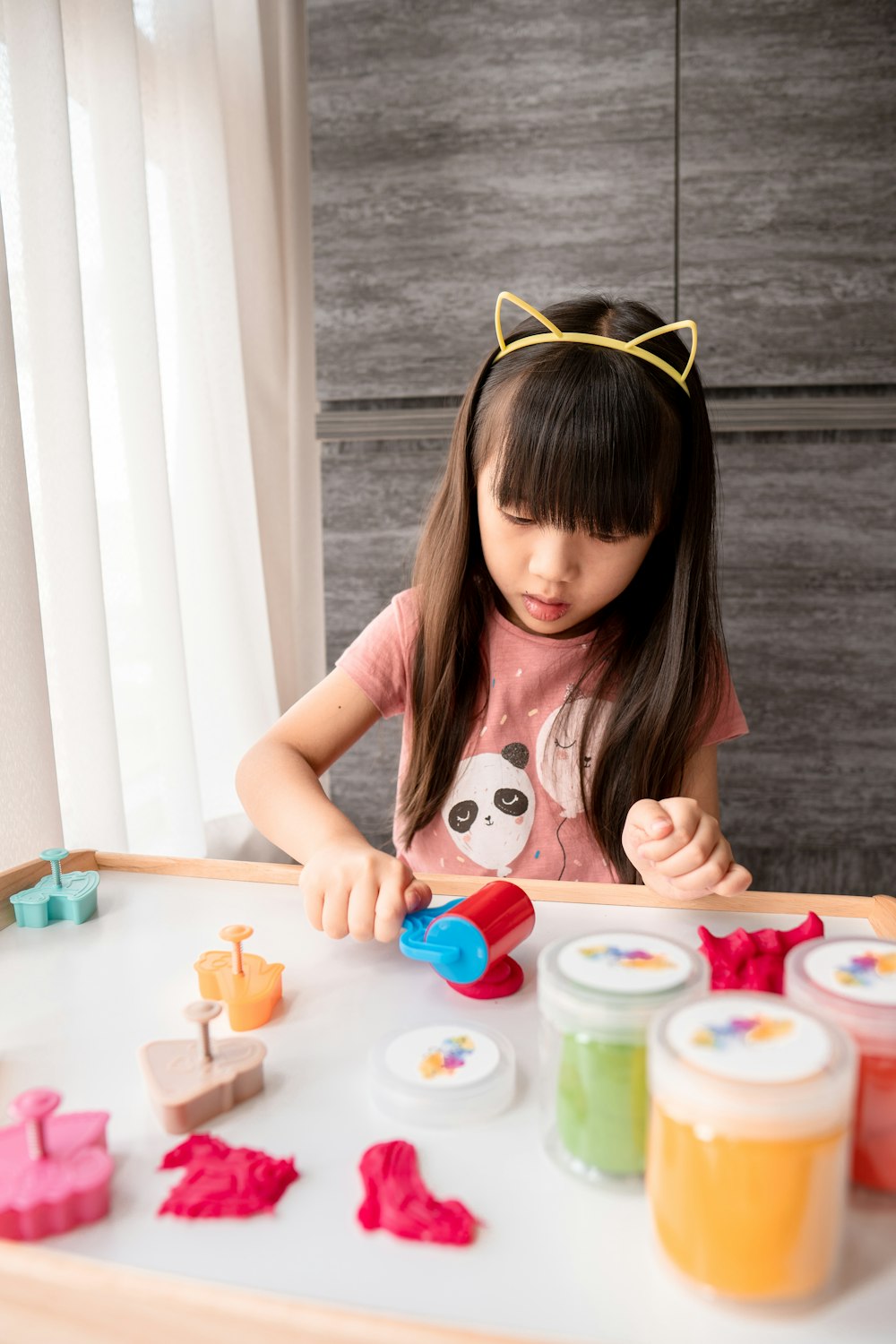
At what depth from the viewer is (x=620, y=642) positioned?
0.98 metres

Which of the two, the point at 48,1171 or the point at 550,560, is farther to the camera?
the point at 550,560

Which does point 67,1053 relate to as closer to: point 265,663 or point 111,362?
point 111,362

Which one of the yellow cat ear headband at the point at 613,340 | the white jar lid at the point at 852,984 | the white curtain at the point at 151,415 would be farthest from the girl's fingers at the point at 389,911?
the white curtain at the point at 151,415

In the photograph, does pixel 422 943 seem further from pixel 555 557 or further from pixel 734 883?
pixel 555 557

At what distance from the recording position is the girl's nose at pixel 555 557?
78cm

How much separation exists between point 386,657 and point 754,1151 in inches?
27.8

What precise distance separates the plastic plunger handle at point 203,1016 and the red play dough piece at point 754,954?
260 mm

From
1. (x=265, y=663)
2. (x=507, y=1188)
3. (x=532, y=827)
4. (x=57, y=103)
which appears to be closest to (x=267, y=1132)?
(x=507, y=1188)

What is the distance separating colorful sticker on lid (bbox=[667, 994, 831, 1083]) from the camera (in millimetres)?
309

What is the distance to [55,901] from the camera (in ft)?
2.06

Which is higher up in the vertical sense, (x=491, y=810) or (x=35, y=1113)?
(x=35, y=1113)

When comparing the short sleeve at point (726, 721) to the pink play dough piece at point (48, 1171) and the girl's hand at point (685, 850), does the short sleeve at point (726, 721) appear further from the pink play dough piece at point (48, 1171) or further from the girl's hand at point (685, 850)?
the pink play dough piece at point (48, 1171)

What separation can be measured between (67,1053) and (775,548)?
4.17ft

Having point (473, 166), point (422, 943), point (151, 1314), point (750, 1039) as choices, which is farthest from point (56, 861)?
point (473, 166)
